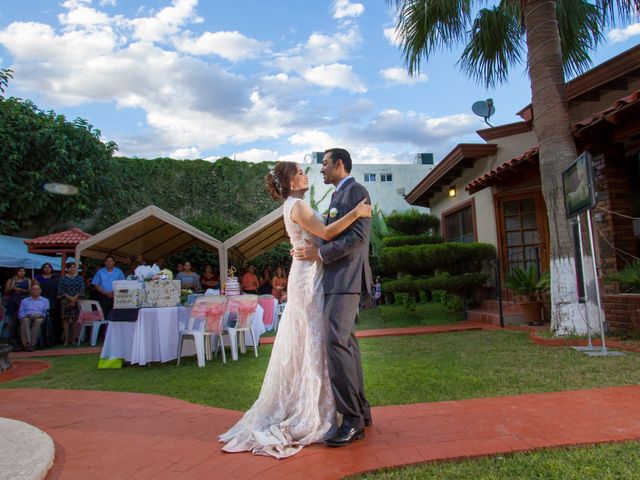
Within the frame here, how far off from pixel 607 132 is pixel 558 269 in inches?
86.3

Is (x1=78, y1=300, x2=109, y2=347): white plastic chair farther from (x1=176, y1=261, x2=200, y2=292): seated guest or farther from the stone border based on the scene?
the stone border

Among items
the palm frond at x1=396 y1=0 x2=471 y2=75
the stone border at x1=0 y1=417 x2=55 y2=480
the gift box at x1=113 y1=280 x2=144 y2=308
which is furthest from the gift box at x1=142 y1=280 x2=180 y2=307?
the palm frond at x1=396 y1=0 x2=471 y2=75

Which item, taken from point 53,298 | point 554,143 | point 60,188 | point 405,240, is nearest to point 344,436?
point 554,143

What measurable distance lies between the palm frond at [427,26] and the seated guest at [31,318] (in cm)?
849

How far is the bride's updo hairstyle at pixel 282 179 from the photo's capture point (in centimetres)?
317

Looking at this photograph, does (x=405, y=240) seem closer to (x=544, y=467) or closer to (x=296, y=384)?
(x=296, y=384)

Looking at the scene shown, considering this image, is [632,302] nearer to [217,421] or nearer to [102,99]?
[217,421]

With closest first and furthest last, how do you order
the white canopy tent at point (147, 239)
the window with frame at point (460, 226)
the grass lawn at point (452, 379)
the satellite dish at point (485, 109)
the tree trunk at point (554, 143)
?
the grass lawn at point (452, 379), the tree trunk at point (554, 143), the white canopy tent at point (147, 239), the window with frame at point (460, 226), the satellite dish at point (485, 109)

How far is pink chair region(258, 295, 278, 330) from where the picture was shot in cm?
965

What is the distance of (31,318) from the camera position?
915 centimetres

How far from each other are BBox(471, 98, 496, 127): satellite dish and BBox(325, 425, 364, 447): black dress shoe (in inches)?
463

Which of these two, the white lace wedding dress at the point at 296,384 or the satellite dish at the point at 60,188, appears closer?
the white lace wedding dress at the point at 296,384

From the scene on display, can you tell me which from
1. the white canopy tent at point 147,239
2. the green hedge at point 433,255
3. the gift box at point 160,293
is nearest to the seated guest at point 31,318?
the white canopy tent at point 147,239

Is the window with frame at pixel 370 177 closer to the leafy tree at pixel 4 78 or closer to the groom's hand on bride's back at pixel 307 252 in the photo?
the leafy tree at pixel 4 78
